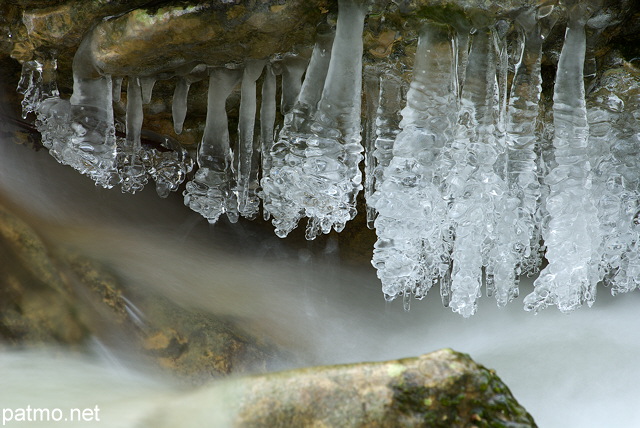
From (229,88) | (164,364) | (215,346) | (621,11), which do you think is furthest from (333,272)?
(621,11)

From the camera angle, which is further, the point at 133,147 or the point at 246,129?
the point at 133,147

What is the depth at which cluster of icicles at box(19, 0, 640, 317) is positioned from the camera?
2.54 metres

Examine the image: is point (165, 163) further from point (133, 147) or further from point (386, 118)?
point (386, 118)

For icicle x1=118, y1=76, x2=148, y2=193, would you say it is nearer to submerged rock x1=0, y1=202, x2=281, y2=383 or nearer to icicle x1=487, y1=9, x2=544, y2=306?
submerged rock x1=0, y1=202, x2=281, y2=383

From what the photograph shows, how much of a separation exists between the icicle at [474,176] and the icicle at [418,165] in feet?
0.23

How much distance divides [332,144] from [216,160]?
2.48ft

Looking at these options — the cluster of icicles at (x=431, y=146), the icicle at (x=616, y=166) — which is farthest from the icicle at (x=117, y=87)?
the icicle at (x=616, y=166)

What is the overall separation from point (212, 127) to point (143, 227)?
1.02 meters

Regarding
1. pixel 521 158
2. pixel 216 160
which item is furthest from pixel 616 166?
pixel 216 160

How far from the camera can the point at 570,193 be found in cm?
271

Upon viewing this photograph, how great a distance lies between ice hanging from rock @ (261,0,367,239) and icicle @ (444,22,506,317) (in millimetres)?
445

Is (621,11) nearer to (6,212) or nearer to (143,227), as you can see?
(143,227)

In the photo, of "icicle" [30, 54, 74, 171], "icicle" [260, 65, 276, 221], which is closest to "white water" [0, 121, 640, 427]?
"icicle" [30, 54, 74, 171]

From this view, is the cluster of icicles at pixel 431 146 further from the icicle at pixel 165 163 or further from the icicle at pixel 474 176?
the icicle at pixel 165 163
